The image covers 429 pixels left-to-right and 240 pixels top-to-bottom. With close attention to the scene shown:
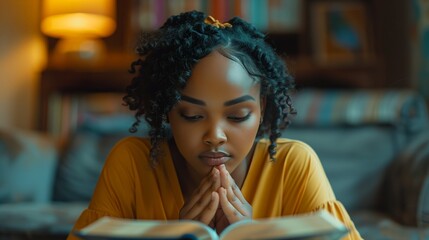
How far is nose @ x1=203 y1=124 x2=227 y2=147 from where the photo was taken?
3.10 feet

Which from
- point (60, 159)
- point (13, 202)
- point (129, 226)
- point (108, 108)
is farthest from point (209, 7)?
point (129, 226)

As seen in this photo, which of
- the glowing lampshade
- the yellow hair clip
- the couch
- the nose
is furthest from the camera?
the glowing lampshade

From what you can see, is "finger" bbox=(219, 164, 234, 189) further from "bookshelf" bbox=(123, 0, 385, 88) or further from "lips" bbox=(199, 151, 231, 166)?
"bookshelf" bbox=(123, 0, 385, 88)

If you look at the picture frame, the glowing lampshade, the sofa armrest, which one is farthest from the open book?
the picture frame

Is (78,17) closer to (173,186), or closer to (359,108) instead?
(359,108)

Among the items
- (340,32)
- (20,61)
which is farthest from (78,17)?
(340,32)

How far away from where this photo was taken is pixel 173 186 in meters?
1.09

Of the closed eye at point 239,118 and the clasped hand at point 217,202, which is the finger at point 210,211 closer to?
the clasped hand at point 217,202

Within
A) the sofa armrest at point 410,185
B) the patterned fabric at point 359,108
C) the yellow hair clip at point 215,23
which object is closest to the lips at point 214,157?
the yellow hair clip at point 215,23

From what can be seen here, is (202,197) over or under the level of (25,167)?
over

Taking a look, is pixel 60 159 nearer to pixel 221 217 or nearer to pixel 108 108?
pixel 108 108

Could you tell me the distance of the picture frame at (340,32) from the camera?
305cm

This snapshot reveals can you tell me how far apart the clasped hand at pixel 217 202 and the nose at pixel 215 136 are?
0.15 ft

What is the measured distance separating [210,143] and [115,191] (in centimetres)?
23
